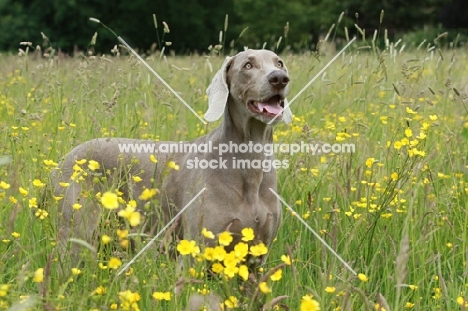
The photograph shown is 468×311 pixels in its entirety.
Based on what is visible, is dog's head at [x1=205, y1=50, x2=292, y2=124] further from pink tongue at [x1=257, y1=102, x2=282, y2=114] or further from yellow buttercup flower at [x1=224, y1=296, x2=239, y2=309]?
yellow buttercup flower at [x1=224, y1=296, x2=239, y2=309]

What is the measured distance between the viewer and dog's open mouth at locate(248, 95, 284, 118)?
3.10 m

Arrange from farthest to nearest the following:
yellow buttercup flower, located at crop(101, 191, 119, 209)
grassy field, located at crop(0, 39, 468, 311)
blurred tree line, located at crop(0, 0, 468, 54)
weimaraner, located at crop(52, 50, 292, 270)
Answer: blurred tree line, located at crop(0, 0, 468, 54) → weimaraner, located at crop(52, 50, 292, 270) → grassy field, located at crop(0, 39, 468, 311) → yellow buttercup flower, located at crop(101, 191, 119, 209)

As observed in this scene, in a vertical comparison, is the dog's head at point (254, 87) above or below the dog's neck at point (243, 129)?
above

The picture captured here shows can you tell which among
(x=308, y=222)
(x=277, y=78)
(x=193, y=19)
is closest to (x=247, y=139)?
(x=277, y=78)

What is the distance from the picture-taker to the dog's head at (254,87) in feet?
10.1

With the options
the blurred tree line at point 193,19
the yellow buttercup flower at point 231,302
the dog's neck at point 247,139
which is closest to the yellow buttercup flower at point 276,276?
the yellow buttercup flower at point 231,302

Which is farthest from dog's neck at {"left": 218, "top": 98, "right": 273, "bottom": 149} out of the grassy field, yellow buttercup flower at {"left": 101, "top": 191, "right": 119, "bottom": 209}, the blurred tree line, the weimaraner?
the blurred tree line

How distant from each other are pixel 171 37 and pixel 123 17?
77.6 inches

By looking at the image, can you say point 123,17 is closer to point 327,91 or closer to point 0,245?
point 327,91

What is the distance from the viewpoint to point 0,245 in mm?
2410

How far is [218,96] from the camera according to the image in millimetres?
3244

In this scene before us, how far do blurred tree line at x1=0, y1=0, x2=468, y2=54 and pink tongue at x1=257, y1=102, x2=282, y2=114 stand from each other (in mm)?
17234

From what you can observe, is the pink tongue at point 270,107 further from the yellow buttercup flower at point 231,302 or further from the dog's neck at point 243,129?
the yellow buttercup flower at point 231,302

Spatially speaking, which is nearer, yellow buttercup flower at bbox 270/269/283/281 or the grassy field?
yellow buttercup flower at bbox 270/269/283/281
